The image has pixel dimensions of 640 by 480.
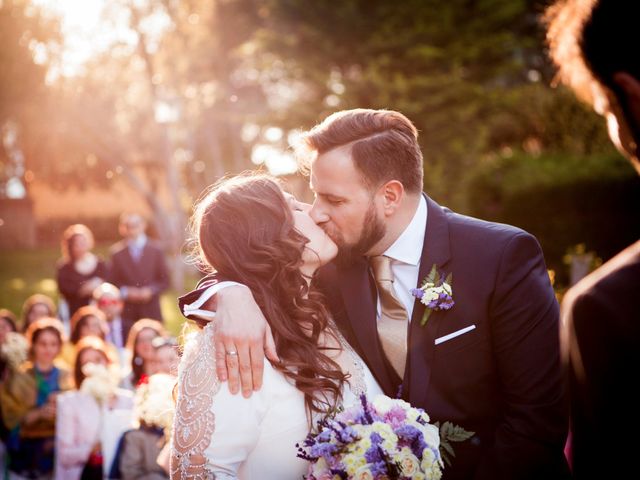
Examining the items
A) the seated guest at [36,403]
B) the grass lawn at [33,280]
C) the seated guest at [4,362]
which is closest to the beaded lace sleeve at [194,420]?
the seated guest at [36,403]

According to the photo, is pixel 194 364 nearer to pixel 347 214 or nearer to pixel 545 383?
pixel 347 214

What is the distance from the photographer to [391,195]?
3.22 m

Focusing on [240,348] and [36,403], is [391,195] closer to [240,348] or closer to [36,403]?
[240,348]

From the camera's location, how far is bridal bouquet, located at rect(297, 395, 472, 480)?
87.7 inches

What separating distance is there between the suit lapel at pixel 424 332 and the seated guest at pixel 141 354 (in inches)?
163

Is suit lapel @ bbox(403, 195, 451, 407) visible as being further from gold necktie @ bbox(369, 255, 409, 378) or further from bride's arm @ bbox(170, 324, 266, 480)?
bride's arm @ bbox(170, 324, 266, 480)

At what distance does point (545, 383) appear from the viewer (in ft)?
8.77

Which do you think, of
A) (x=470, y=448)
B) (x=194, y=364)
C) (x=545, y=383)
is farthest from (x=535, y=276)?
(x=194, y=364)

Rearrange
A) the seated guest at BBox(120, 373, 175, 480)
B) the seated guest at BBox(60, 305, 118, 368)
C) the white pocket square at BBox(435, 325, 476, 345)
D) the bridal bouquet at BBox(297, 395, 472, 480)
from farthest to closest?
the seated guest at BBox(60, 305, 118, 368) < the seated guest at BBox(120, 373, 175, 480) < the white pocket square at BBox(435, 325, 476, 345) < the bridal bouquet at BBox(297, 395, 472, 480)

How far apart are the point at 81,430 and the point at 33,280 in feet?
74.4

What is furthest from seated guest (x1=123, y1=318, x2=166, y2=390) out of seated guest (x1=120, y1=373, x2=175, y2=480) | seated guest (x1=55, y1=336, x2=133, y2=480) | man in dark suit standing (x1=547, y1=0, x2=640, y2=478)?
man in dark suit standing (x1=547, y1=0, x2=640, y2=478)

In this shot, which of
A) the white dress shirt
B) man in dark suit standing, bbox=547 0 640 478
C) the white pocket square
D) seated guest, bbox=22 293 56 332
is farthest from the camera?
seated guest, bbox=22 293 56 332

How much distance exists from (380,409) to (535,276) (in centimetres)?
92

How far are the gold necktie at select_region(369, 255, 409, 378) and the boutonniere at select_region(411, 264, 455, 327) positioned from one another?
5.7 inches
